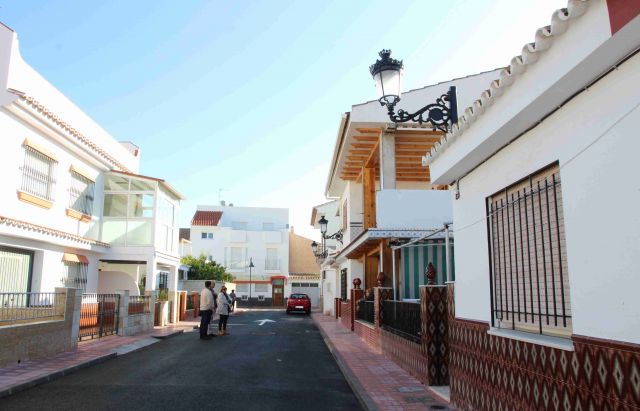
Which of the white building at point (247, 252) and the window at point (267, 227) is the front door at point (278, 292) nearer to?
the white building at point (247, 252)

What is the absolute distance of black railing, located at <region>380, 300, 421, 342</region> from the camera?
9.34m

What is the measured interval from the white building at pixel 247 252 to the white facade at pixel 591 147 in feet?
162

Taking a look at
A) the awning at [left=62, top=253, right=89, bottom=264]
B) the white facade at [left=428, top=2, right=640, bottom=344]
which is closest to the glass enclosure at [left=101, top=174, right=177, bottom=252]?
the awning at [left=62, top=253, right=89, bottom=264]

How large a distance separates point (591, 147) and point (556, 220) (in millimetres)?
911

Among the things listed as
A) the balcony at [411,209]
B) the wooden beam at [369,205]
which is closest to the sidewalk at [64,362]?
the balcony at [411,209]

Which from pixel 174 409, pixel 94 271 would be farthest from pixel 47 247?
pixel 174 409

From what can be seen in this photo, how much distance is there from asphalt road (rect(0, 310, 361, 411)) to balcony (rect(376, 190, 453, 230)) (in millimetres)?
3884

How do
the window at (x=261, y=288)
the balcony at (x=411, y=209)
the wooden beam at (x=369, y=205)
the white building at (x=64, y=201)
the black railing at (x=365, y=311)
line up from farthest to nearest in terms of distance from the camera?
the window at (x=261, y=288), the wooden beam at (x=369, y=205), the black railing at (x=365, y=311), the balcony at (x=411, y=209), the white building at (x=64, y=201)

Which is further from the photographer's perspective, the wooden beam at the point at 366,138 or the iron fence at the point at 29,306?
the wooden beam at the point at 366,138

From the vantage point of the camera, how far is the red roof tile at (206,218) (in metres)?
→ 56.7

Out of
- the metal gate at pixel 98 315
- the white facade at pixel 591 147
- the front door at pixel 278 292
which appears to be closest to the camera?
the white facade at pixel 591 147

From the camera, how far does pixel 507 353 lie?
5406 mm

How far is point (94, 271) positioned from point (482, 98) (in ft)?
53.8

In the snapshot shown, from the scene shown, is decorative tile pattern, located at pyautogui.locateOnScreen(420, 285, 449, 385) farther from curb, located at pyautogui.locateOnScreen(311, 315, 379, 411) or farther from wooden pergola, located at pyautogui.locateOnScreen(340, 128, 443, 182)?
wooden pergola, located at pyautogui.locateOnScreen(340, 128, 443, 182)
